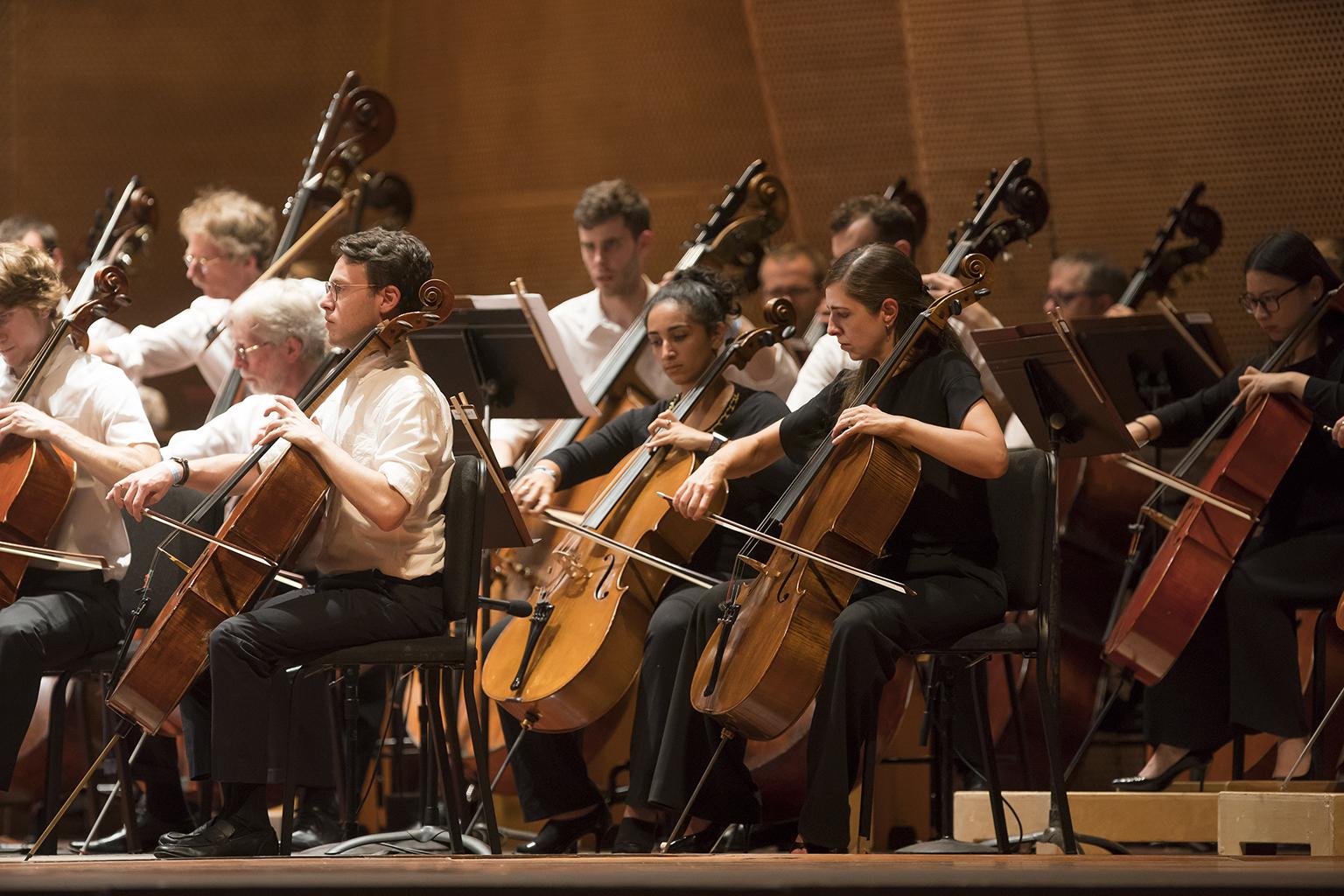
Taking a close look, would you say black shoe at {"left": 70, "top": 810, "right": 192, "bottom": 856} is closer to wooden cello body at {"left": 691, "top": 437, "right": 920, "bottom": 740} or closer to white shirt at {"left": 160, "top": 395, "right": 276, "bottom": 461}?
white shirt at {"left": 160, "top": 395, "right": 276, "bottom": 461}

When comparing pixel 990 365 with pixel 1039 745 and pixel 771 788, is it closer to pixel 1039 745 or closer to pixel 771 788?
pixel 771 788

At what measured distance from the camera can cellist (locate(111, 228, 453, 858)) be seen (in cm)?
272

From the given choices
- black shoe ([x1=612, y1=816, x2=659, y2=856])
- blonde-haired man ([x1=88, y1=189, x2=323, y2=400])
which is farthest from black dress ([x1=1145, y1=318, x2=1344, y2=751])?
blonde-haired man ([x1=88, y1=189, x2=323, y2=400])

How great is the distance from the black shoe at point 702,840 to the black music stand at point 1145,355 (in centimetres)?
133

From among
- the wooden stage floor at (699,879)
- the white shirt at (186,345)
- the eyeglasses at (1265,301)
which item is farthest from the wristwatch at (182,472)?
the eyeglasses at (1265,301)

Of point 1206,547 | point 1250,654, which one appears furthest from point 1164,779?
point 1206,547

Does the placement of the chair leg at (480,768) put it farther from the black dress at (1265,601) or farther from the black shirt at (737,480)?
the black dress at (1265,601)

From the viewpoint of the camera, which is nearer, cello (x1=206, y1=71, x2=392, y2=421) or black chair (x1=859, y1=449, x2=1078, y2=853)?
black chair (x1=859, y1=449, x2=1078, y2=853)

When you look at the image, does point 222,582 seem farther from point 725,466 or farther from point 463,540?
point 725,466

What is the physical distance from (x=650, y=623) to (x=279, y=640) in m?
0.85

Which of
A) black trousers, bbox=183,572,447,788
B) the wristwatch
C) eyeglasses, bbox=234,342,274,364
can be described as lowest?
black trousers, bbox=183,572,447,788

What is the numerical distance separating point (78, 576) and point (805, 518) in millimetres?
1438

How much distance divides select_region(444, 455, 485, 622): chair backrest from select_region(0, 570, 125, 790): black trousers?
77cm

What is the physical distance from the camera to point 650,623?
3340mm
